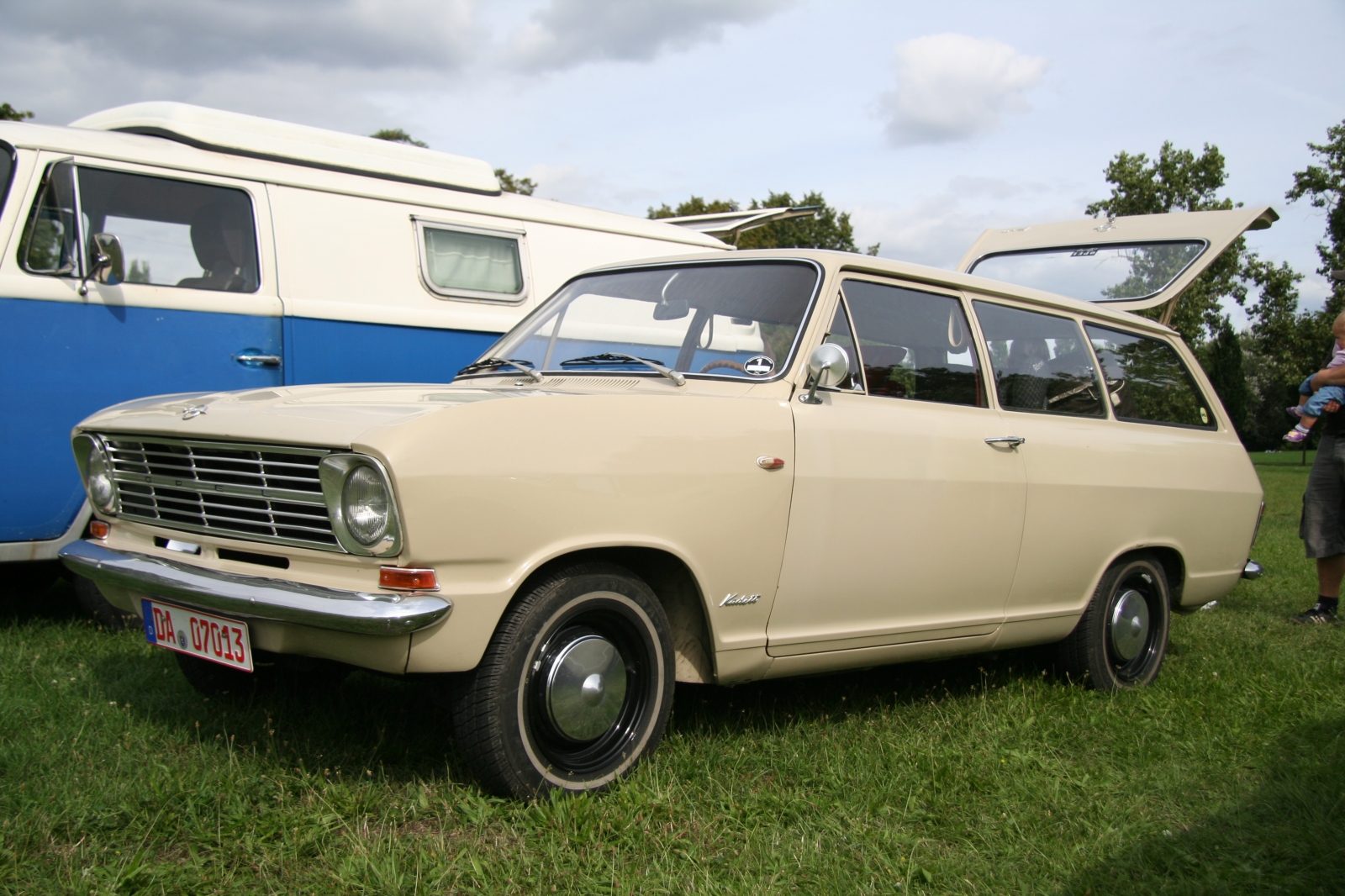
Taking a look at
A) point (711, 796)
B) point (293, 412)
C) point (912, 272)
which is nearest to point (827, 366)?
point (912, 272)

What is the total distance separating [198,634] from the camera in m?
3.21

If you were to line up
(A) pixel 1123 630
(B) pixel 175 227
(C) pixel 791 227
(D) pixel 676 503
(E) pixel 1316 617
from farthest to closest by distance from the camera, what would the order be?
(C) pixel 791 227
(E) pixel 1316 617
(B) pixel 175 227
(A) pixel 1123 630
(D) pixel 676 503

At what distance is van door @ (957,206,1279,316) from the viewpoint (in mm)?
5871

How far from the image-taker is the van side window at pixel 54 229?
5.17 meters

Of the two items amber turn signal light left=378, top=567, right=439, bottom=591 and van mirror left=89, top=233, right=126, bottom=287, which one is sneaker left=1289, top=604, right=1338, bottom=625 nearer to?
amber turn signal light left=378, top=567, right=439, bottom=591

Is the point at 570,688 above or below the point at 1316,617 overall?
above

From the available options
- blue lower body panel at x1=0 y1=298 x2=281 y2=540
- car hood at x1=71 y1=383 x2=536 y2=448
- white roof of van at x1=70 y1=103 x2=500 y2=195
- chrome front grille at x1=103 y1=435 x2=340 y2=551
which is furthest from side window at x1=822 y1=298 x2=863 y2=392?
white roof of van at x1=70 y1=103 x2=500 y2=195

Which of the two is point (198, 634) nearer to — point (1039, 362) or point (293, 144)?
point (1039, 362)

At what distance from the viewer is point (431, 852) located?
286cm

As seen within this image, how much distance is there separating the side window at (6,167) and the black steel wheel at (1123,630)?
5289mm

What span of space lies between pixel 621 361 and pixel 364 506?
1339 millimetres

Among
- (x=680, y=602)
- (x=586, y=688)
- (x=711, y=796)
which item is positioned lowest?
(x=711, y=796)

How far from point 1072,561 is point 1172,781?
120cm

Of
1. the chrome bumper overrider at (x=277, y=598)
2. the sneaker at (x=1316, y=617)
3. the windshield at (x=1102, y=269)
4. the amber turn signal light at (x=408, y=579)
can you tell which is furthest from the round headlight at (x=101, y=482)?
the sneaker at (x=1316, y=617)
